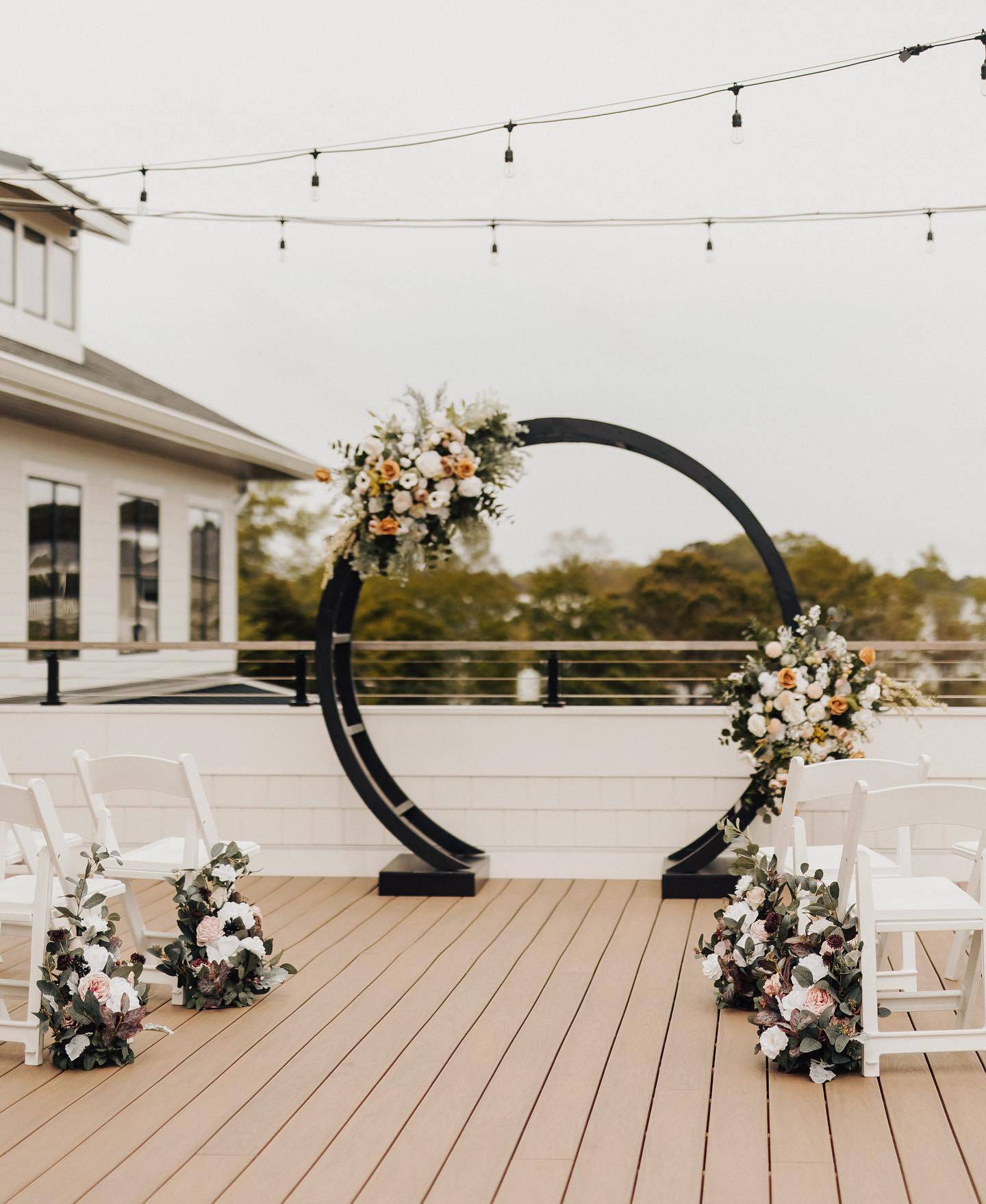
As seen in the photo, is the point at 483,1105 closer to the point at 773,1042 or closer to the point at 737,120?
the point at 773,1042

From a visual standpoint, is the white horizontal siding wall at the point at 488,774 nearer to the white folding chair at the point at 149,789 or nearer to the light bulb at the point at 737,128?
the white folding chair at the point at 149,789

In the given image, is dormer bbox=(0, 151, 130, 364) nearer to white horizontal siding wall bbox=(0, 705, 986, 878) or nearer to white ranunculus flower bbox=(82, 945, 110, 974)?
white horizontal siding wall bbox=(0, 705, 986, 878)

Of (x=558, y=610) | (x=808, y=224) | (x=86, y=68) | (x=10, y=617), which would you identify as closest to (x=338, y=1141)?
(x=10, y=617)

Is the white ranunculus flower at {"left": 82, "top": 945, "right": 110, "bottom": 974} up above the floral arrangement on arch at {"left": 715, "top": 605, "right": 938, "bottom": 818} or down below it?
below

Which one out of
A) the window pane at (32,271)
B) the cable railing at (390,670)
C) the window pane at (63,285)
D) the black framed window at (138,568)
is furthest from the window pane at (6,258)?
the cable railing at (390,670)

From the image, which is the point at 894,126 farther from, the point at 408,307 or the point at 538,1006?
the point at 538,1006

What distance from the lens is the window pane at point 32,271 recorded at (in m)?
9.41

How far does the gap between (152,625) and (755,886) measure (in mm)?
7954

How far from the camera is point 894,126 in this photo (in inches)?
650

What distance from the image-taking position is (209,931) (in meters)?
3.79

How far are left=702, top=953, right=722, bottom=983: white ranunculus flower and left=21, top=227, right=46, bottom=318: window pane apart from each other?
25.6 ft

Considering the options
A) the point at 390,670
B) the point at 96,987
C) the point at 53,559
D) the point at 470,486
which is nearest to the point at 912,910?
the point at 96,987

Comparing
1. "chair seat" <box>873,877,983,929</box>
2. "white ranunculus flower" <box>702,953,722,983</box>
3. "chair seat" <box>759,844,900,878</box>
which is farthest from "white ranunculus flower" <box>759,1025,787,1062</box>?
"chair seat" <box>759,844,900,878</box>

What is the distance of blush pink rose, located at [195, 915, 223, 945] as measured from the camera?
379 cm
